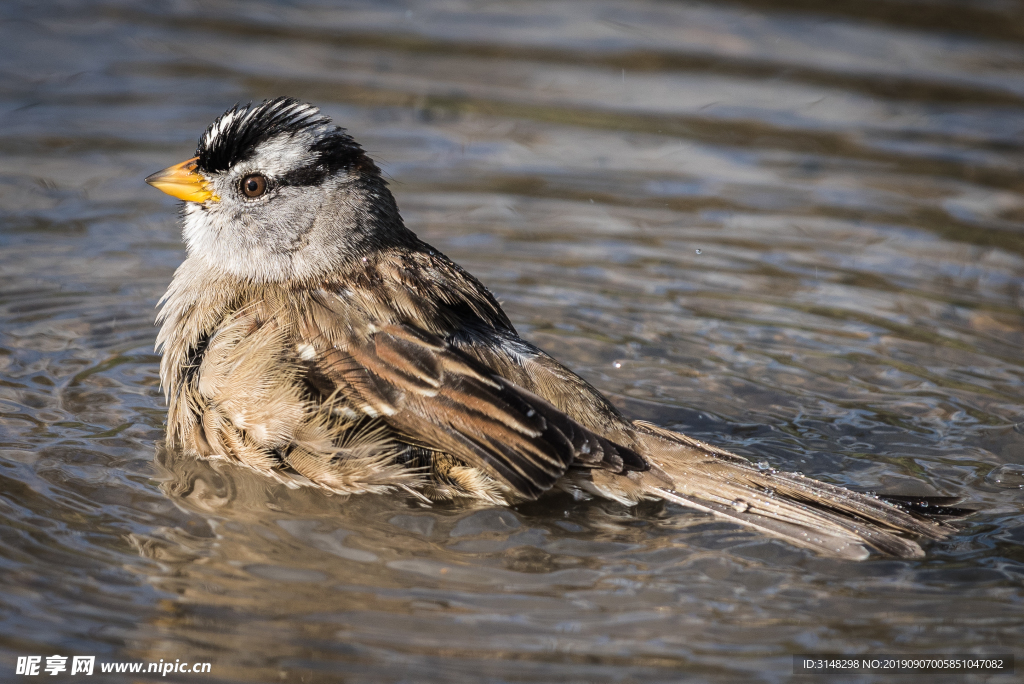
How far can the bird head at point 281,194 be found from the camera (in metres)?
6.04

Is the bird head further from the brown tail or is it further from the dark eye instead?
the brown tail

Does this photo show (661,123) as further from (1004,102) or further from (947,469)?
(947,469)

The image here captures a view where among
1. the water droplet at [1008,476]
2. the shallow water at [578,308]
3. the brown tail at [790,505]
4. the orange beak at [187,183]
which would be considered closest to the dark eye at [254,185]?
the orange beak at [187,183]

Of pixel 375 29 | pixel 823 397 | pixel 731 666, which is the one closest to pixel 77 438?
pixel 731 666

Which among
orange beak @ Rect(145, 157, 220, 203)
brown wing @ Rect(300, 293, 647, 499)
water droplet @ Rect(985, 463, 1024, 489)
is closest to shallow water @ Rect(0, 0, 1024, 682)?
water droplet @ Rect(985, 463, 1024, 489)

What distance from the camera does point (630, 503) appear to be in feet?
18.4

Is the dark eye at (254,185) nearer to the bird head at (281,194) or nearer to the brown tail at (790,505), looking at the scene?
the bird head at (281,194)

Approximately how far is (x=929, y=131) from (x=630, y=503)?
6931 millimetres

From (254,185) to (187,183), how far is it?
382 mm

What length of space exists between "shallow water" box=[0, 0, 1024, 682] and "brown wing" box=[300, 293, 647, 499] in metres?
0.36

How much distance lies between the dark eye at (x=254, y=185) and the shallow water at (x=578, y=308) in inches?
51.6

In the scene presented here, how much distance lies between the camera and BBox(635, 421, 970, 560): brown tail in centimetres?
514

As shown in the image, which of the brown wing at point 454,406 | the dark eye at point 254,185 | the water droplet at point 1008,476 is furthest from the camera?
the dark eye at point 254,185

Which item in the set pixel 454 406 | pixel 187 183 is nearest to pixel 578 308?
pixel 454 406
